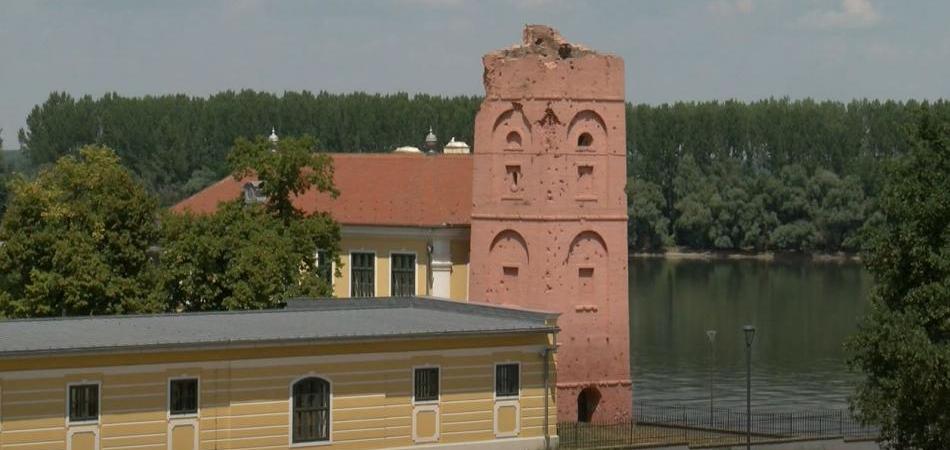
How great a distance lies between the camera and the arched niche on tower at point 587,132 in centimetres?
5366

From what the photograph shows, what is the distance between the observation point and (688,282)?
120500 mm

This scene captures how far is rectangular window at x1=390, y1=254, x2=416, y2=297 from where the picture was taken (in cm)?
6047

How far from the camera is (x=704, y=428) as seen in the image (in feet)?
170

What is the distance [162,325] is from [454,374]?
234 inches

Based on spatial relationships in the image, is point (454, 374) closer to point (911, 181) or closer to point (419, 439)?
point (419, 439)

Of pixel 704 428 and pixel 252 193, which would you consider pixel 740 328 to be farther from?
pixel 704 428

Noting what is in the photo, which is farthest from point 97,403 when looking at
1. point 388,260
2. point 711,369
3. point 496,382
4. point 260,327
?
point 711,369

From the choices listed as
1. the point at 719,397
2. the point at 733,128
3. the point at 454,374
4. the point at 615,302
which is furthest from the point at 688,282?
the point at 454,374

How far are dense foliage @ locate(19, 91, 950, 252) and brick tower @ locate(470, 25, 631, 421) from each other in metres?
77.9

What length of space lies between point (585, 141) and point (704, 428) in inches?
319

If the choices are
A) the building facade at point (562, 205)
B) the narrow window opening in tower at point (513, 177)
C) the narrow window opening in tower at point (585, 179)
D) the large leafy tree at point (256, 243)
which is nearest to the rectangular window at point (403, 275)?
the large leafy tree at point (256, 243)

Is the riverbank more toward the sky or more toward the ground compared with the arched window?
more toward the sky

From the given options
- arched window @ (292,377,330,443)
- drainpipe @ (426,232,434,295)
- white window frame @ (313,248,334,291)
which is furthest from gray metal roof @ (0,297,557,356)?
drainpipe @ (426,232,434,295)

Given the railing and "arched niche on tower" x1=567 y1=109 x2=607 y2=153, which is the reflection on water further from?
"arched niche on tower" x1=567 y1=109 x2=607 y2=153
